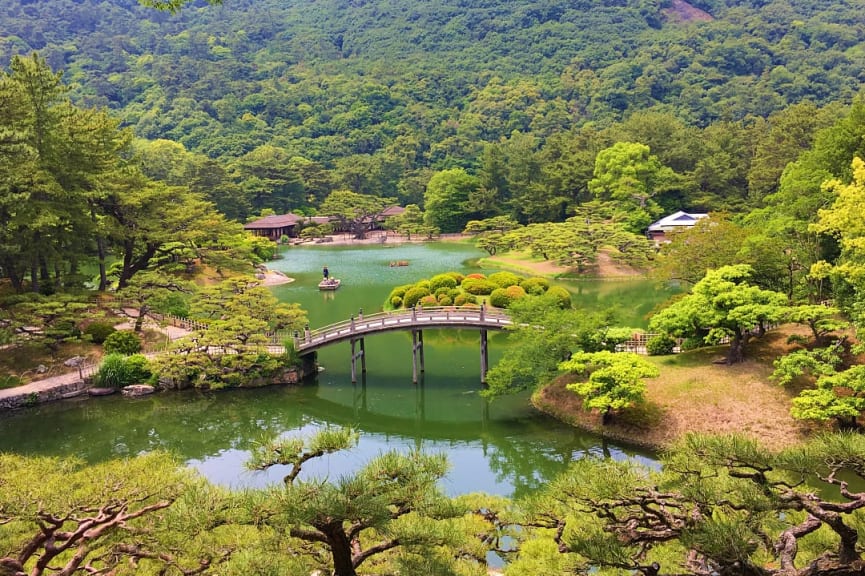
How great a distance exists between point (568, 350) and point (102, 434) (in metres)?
13.5

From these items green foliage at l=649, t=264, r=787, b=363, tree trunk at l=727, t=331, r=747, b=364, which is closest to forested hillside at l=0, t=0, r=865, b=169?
green foliage at l=649, t=264, r=787, b=363

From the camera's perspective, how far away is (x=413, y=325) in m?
22.1

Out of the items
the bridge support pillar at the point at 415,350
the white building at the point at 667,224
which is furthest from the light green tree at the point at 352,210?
the bridge support pillar at the point at 415,350

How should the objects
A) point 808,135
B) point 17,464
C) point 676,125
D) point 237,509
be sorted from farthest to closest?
point 676,125 → point 808,135 → point 17,464 → point 237,509

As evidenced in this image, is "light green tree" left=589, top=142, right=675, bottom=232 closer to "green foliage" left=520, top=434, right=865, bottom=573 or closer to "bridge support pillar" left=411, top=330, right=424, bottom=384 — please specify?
"bridge support pillar" left=411, top=330, right=424, bottom=384

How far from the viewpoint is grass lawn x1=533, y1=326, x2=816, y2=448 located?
16000 millimetres

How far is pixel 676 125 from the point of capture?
58062 mm

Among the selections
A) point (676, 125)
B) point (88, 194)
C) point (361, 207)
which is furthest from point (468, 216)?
point (88, 194)

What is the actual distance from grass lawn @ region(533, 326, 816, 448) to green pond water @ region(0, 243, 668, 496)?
1.98 ft

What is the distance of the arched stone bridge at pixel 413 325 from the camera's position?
21.8 metres

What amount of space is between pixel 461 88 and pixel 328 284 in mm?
73540

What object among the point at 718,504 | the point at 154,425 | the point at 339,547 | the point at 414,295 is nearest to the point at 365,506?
the point at 339,547

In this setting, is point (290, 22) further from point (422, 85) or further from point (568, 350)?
point (568, 350)

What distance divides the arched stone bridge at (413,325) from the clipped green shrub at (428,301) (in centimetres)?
549
